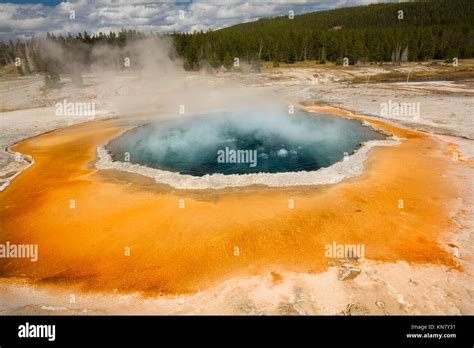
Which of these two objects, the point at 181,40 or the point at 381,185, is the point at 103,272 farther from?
the point at 181,40

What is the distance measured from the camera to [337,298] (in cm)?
640

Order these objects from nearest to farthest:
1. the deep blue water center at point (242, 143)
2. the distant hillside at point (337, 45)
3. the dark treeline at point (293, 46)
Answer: the deep blue water center at point (242, 143), the dark treeline at point (293, 46), the distant hillside at point (337, 45)

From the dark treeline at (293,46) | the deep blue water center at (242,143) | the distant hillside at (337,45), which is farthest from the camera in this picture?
the distant hillside at (337,45)

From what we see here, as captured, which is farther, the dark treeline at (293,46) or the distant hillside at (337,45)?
the distant hillside at (337,45)

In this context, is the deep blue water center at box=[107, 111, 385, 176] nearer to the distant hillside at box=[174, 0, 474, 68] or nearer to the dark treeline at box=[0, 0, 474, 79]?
the dark treeline at box=[0, 0, 474, 79]

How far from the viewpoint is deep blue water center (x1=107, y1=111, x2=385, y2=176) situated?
13930 millimetres

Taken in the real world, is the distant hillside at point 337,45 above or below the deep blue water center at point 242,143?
above

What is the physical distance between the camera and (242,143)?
1669 cm

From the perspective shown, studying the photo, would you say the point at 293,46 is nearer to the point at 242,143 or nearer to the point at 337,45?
the point at 337,45

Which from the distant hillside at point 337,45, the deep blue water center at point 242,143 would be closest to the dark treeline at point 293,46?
the distant hillside at point 337,45

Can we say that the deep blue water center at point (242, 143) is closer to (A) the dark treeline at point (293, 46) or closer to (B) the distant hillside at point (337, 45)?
(A) the dark treeline at point (293, 46)

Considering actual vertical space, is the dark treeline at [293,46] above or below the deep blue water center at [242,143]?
above

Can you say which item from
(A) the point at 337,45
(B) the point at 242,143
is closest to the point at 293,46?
(A) the point at 337,45

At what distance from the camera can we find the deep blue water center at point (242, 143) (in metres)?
13.9
